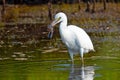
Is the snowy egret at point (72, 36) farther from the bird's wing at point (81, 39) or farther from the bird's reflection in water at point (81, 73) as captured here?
the bird's reflection in water at point (81, 73)

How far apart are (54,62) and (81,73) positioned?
248cm

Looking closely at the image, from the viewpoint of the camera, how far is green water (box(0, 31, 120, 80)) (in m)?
13.8

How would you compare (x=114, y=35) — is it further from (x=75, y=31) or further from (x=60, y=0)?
(x=60, y=0)

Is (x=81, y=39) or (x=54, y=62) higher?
(x=81, y=39)

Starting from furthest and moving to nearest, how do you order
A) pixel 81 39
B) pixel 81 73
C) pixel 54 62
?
1. pixel 54 62
2. pixel 81 39
3. pixel 81 73

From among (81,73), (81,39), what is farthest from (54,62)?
(81,73)

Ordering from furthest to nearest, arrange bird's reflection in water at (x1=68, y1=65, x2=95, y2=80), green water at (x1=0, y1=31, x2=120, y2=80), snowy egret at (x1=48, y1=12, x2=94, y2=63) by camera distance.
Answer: snowy egret at (x1=48, y1=12, x2=94, y2=63) → green water at (x1=0, y1=31, x2=120, y2=80) → bird's reflection in water at (x1=68, y1=65, x2=95, y2=80)

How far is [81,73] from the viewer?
14289 millimetres

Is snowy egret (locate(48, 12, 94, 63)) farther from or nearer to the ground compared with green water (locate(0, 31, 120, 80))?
farther from the ground

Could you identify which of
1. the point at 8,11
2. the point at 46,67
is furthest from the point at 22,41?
the point at 8,11

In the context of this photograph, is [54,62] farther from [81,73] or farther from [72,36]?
[81,73]

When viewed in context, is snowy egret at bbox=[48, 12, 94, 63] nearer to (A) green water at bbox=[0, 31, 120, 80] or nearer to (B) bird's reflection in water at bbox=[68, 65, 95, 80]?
(A) green water at bbox=[0, 31, 120, 80]

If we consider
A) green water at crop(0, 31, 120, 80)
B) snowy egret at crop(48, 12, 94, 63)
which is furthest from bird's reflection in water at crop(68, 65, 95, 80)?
snowy egret at crop(48, 12, 94, 63)

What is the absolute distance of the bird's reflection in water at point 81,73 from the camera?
523 inches
